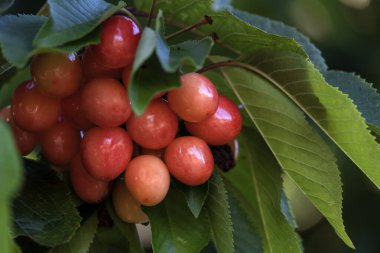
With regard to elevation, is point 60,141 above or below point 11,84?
above

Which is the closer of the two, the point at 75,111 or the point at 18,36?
the point at 18,36

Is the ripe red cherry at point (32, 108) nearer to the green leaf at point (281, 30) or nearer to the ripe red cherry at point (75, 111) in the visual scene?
the ripe red cherry at point (75, 111)

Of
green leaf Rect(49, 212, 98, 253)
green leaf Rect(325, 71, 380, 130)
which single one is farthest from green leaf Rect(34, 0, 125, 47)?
green leaf Rect(325, 71, 380, 130)

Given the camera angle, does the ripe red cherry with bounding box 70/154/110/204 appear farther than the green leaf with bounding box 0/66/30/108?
No

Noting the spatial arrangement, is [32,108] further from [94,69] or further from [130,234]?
[130,234]

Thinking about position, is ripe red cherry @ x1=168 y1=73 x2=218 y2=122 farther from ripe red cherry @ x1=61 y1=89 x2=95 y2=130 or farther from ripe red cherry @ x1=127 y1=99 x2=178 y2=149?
ripe red cherry @ x1=61 y1=89 x2=95 y2=130

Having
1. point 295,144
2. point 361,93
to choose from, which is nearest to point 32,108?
point 295,144

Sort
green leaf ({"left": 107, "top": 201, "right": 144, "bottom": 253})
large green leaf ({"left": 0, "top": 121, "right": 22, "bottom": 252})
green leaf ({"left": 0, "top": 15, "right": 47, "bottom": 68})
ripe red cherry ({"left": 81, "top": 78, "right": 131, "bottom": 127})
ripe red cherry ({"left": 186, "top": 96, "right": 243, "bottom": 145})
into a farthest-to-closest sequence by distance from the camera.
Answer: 1. green leaf ({"left": 107, "top": 201, "right": 144, "bottom": 253})
2. ripe red cherry ({"left": 186, "top": 96, "right": 243, "bottom": 145})
3. ripe red cherry ({"left": 81, "top": 78, "right": 131, "bottom": 127})
4. green leaf ({"left": 0, "top": 15, "right": 47, "bottom": 68})
5. large green leaf ({"left": 0, "top": 121, "right": 22, "bottom": 252})
